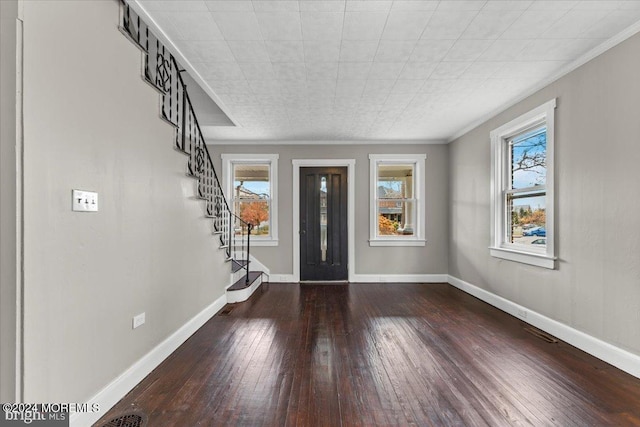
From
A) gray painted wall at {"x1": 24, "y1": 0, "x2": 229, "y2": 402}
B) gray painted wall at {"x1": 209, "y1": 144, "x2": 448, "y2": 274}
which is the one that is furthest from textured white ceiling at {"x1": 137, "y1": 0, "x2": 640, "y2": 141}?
gray painted wall at {"x1": 209, "y1": 144, "x2": 448, "y2": 274}

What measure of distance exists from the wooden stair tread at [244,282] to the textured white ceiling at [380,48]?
2.53 meters

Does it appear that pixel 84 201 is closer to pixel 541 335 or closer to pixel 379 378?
pixel 379 378

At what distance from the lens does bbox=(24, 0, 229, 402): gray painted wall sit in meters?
1.48

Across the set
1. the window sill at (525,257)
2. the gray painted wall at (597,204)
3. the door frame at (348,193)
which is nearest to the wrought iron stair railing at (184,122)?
the door frame at (348,193)

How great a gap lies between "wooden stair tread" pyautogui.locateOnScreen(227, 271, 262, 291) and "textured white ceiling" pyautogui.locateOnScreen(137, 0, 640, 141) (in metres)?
2.53

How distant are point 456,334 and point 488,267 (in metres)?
1.62

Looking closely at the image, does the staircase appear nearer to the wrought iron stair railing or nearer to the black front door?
the wrought iron stair railing

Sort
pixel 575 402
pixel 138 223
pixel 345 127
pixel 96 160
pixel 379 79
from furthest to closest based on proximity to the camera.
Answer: pixel 345 127
pixel 379 79
pixel 138 223
pixel 575 402
pixel 96 160

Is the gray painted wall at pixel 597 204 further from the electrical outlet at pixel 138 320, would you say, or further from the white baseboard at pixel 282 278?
the electrical outlet at pixel 138 320

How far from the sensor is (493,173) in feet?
13.9

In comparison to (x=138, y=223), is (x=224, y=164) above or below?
above

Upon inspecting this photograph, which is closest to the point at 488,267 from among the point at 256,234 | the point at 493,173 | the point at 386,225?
the point at 493,173

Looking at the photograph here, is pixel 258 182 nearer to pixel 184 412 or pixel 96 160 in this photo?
pixel 96 160
